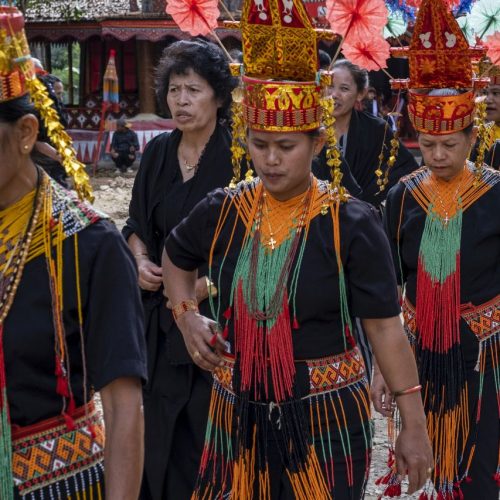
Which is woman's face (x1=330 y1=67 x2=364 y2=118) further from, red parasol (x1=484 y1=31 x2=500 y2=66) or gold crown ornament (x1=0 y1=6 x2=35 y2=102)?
gold crown ornament (x1=0 y1=6 x2=35 y2=102)

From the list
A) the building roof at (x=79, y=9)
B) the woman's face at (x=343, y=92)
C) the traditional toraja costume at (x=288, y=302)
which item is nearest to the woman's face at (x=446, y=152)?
the traditional toraja costume at (x=288, y=302)

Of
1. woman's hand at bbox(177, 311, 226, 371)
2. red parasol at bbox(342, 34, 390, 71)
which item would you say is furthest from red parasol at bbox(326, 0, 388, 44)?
woman's hand at bbox(177, 311, 226, 371)

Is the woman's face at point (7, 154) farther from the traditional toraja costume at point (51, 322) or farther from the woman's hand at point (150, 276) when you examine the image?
the woman's hand at point (150, 276)

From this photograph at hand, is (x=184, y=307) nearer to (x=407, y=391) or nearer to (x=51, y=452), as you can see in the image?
(x=407, y=391)

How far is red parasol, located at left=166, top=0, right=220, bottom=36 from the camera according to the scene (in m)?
4.73

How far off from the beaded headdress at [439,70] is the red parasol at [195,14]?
107 cm

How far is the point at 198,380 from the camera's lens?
5.09 m

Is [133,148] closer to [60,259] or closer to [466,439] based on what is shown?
[466,439]

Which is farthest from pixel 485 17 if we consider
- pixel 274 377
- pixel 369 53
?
pixel 274 377

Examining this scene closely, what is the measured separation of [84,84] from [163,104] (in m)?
22.0

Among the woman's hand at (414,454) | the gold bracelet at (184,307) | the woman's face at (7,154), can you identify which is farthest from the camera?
the gold bracelet at (184,307)

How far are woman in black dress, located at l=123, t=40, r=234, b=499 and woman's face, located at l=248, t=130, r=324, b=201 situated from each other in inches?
44.9

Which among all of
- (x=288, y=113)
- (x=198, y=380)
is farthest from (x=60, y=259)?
(x=198, y=380)

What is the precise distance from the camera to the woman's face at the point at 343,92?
7609 mm
